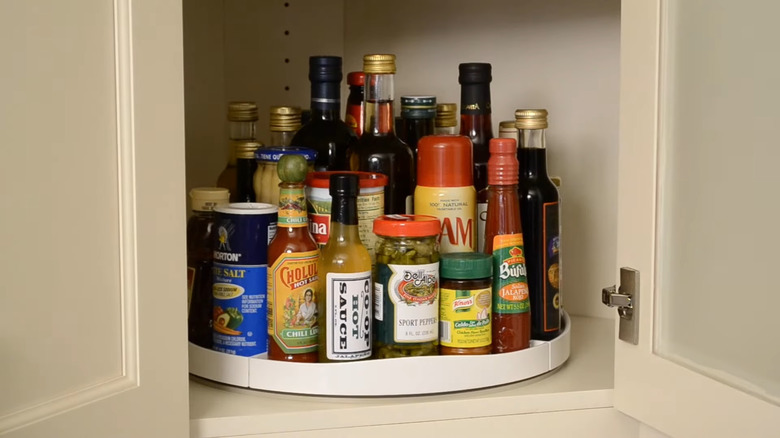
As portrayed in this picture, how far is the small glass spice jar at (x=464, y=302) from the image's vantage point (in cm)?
102

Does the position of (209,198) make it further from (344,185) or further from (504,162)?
(504,162)

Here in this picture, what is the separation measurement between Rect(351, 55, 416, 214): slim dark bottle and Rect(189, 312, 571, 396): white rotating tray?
8.5 inches

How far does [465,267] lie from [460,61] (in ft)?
1.83

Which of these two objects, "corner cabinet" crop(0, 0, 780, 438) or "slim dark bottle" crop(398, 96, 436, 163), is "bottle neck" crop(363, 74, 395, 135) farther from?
"corner cabinet" crop(0, 0, 780, 438)

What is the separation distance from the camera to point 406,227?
3.26 ft

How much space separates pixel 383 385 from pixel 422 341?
7 cm

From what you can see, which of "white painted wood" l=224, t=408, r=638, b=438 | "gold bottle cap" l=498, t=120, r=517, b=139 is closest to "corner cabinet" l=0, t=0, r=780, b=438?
"white painted wood" l=224, t=408, r=638, b=438

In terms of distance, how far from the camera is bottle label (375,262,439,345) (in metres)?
1.00

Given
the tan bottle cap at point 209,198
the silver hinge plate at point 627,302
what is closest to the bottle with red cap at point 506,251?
the silver hinge plate at point 627,302

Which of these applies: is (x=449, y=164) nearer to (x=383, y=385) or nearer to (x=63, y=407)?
(x=383, y=385)

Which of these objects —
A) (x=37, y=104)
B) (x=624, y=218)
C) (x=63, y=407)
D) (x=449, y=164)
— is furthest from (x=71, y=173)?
(x=624, y=218)

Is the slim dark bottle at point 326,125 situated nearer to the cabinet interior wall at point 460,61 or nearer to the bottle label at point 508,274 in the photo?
the bottle label at point 508,274

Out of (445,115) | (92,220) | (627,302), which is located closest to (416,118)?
(445,115)

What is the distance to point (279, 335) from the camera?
3.34 ft
